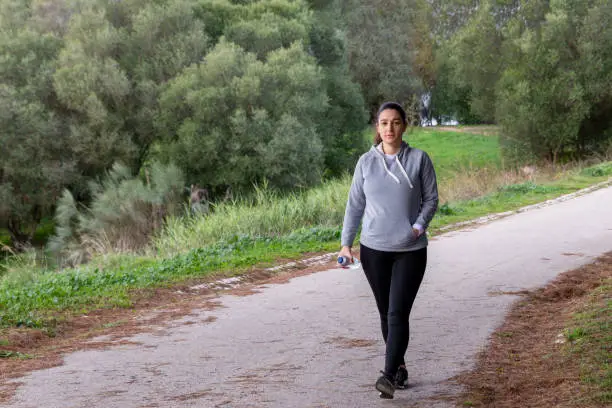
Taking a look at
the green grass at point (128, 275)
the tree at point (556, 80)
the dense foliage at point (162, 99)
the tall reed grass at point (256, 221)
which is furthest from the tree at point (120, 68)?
the tree at point (556, 80)

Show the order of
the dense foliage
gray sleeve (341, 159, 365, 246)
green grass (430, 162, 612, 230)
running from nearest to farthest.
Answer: gray sleeve (341, 159, 365, 246)
green grass (430, 162, 612, 230)
the dense foliage

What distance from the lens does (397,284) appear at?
5652 millimetres

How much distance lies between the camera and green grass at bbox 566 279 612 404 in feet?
19.2

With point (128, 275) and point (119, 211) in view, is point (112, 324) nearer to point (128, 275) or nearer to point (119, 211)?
point (128, 275)

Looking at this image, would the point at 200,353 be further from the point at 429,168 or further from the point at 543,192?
the point at 543,192

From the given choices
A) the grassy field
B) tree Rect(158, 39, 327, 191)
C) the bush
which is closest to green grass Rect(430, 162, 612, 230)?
the grassy field

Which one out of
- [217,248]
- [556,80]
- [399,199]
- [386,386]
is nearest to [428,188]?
[399,199]

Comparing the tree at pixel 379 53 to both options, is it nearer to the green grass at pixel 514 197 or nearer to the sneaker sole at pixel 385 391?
the green grass at pixel 514 197

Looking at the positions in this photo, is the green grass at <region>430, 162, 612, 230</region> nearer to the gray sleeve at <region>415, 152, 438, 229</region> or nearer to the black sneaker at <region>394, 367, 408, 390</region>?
the black sneaker at <region>394, 367, 408, 390</region>

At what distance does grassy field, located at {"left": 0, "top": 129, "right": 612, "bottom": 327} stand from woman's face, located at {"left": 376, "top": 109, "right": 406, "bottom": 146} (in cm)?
533

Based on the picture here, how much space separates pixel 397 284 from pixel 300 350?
2036mm

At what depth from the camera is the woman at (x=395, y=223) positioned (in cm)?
565

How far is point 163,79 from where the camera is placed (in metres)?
33.2

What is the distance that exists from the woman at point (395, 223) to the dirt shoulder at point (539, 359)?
0.72 metres
